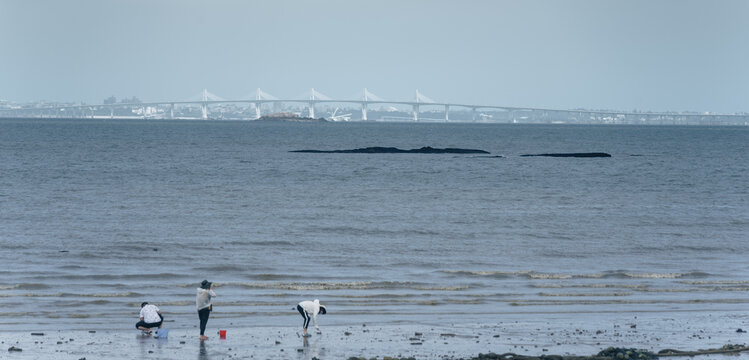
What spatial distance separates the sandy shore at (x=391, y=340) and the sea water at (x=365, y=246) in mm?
937

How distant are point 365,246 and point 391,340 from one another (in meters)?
15.2

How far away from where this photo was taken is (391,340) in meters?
16.7

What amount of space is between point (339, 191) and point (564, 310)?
35.9 meters

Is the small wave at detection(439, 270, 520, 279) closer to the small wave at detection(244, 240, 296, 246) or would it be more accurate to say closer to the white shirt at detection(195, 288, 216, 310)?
the small wave at detection(244, 240, 296, 246)

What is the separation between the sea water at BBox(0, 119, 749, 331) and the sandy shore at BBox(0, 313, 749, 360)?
3.07 ft

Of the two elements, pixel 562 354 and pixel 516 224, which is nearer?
pixel 562 354

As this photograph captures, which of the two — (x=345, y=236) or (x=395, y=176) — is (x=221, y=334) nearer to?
(x=345, y=236)

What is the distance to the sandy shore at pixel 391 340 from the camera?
15.7 m

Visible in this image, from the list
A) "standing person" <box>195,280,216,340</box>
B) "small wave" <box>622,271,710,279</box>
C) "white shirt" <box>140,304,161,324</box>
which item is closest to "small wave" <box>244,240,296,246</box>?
"small wave" <box>622,271,710,279</box>

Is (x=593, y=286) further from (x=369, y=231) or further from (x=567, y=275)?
(x=369, y=231)

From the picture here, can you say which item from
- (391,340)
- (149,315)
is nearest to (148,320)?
(149,315)

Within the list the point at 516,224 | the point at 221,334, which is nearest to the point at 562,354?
the point at 221,334

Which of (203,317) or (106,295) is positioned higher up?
(203,317)

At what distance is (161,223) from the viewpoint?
3825 cm
